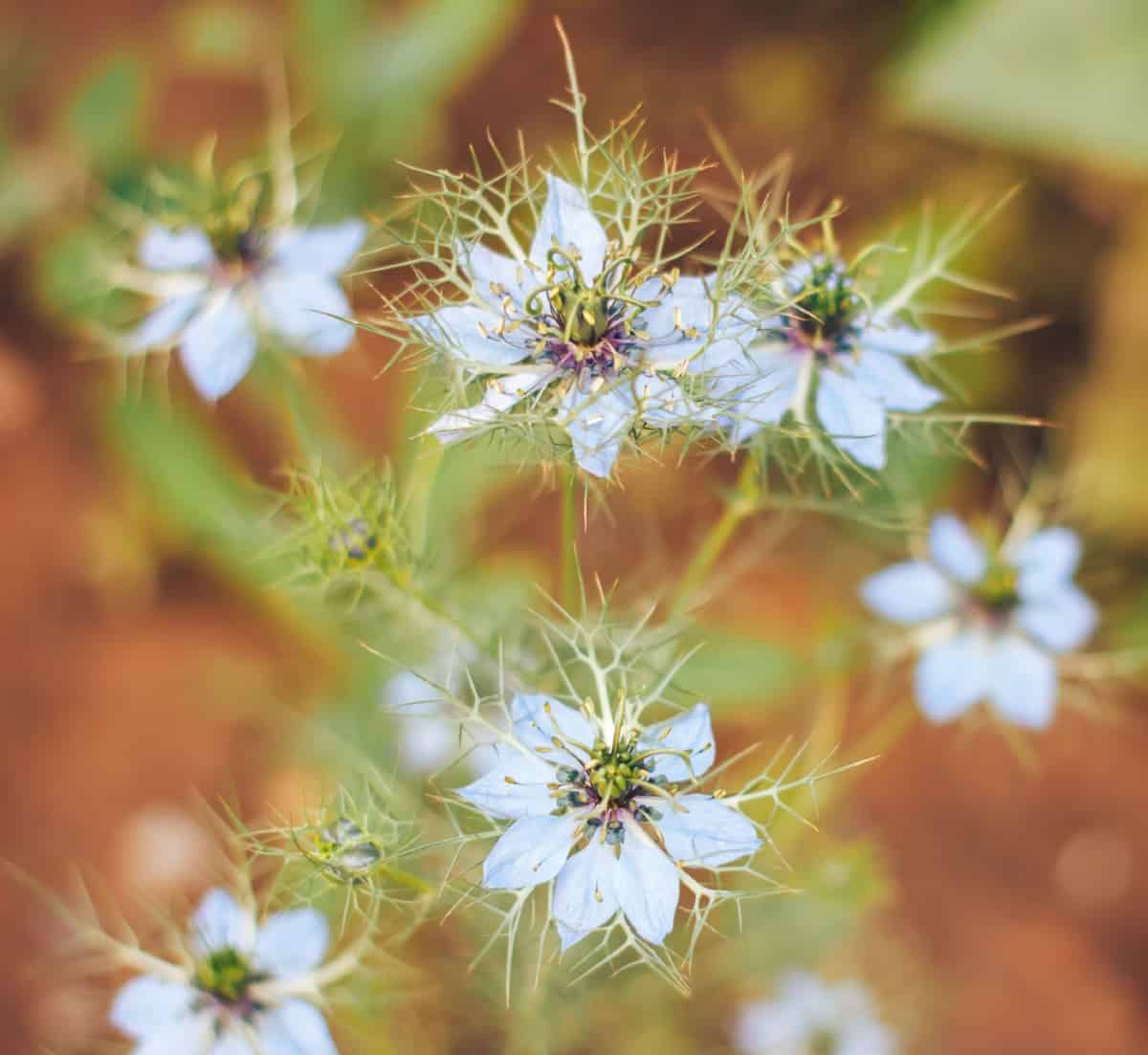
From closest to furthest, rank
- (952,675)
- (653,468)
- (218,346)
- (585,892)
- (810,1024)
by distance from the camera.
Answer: (585,892), (218,346), (952,675), (810,1024), (653,468)

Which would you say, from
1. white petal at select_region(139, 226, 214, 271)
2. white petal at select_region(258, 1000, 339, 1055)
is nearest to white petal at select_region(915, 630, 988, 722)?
white petal at select_region(258, 1000, 339, 1055)

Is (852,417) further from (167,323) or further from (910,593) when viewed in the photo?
(167,323)

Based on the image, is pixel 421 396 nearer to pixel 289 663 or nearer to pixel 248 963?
pixel 248 963

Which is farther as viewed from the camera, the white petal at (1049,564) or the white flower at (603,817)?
the white petal at (1049,564)

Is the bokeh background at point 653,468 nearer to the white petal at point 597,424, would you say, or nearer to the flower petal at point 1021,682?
the flower petal at point 1021,682

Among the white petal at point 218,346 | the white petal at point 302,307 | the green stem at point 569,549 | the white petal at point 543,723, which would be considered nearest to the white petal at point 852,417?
the green stem at point 569,549

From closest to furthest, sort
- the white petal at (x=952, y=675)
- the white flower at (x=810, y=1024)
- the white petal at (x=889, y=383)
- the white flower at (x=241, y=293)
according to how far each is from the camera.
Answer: the white petal at (x=889, y=383) < the white flower at (x=241, y=293) < the white petal at (x=952, y=675) < the white flower at (x=810, y=1024)

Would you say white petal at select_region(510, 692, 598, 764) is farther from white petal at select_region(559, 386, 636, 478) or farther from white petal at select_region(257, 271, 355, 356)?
white petal at select_region(257, 271, 355, 356)

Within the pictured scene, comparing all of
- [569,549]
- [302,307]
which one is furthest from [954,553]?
[302,307]
